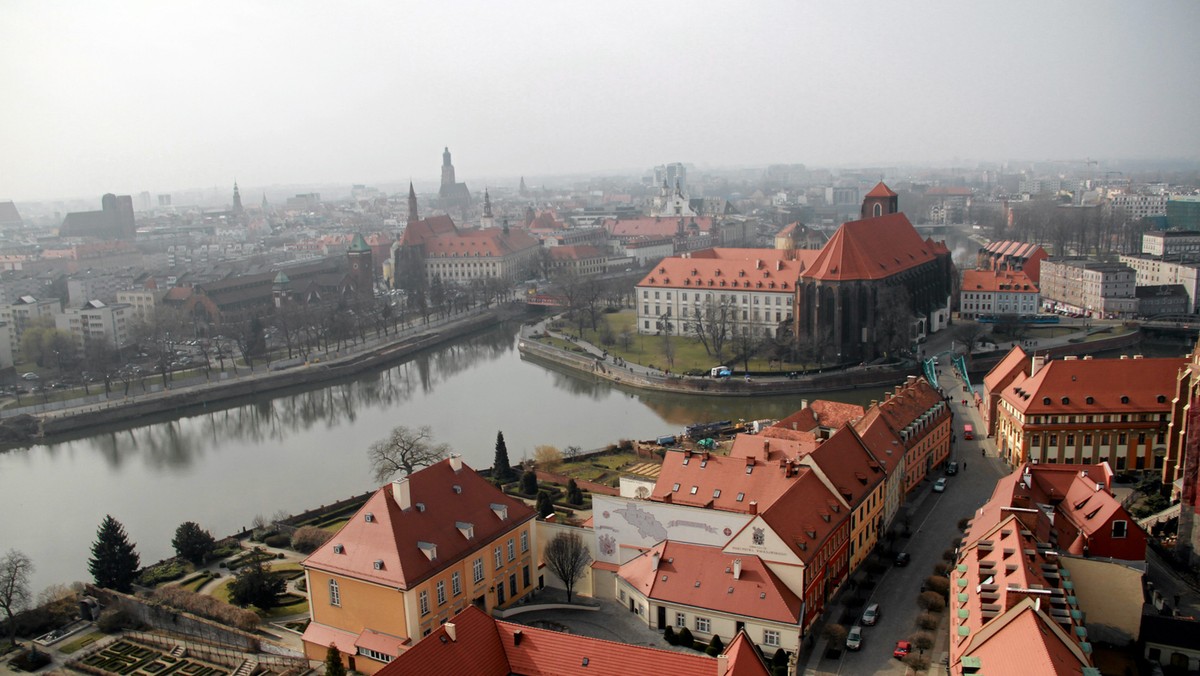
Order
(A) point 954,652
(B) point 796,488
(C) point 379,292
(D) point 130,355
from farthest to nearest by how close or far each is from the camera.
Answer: (C) point 379,292 < (D) point 130,355 < (B) point 796,488 < (A) point 954,652

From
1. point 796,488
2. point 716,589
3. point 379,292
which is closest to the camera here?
point 716,589

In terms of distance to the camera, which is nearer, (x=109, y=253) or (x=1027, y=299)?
(x=1027, y=299)

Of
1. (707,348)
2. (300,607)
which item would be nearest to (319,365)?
(707,348)

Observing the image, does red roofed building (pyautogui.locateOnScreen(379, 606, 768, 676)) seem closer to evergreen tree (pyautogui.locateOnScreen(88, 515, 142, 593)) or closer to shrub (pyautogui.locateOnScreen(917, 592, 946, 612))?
shrub (pyautogui.locateOnScreen(917, 592, 946, 612))

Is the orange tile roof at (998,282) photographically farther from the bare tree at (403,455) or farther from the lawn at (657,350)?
the bare tree at (403,455)

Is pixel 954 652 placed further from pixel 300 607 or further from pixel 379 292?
pixel 379 292

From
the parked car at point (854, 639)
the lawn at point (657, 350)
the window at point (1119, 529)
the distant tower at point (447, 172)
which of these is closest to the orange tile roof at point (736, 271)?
the lawn at point (657, 350)

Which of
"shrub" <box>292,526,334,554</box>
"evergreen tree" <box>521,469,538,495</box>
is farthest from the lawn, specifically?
"shrub" <box>292,526,334,554</box>

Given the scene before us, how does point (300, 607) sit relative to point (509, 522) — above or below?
below
